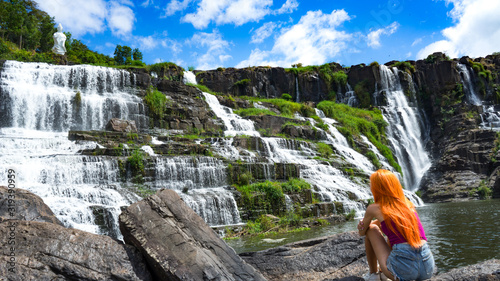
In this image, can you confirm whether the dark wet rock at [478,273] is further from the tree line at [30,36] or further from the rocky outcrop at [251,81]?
the tree line at [30,36]

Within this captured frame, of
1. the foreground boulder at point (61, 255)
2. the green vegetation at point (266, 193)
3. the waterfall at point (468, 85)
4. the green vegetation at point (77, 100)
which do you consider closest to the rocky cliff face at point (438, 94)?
the waterfall at point (468, 85)

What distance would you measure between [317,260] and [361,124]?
27.1 m

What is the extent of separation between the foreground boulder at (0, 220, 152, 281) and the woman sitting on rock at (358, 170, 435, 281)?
8.30 ft

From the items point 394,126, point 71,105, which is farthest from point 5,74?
point 394,126

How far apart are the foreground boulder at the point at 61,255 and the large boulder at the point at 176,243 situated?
20 cm

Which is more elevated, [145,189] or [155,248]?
[145,189]

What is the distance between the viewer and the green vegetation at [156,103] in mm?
23375

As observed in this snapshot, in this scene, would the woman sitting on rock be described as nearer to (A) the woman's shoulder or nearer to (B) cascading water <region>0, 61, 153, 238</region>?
(A) the woman's shoulder

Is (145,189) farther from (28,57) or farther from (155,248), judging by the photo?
(28,57)

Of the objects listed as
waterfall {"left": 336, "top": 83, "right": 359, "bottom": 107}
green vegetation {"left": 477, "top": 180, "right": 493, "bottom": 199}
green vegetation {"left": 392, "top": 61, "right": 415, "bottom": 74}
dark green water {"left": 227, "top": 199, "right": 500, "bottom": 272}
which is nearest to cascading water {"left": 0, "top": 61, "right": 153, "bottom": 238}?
dark green water {"left": 227, "top": 199, "right": 500, "bottom": 272}

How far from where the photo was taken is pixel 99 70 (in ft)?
82.4

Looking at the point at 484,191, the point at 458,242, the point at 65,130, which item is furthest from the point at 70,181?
the point at 484,191

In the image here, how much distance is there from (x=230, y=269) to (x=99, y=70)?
24.5m

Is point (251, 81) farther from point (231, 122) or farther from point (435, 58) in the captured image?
point (435, 58)
